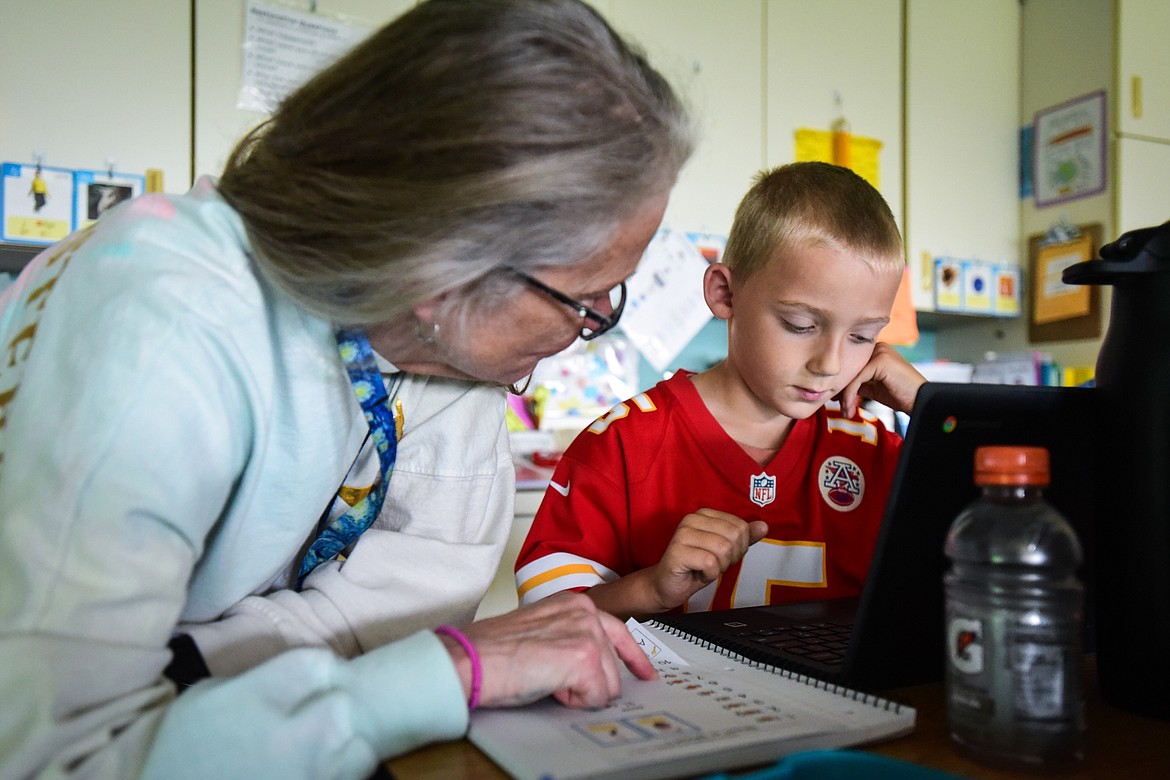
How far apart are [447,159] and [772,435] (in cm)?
69

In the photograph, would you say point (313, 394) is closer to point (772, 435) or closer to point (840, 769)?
point (840, 769)

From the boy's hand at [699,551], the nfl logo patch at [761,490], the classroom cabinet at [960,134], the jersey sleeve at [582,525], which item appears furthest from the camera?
the classroom cabinet at [960,134]

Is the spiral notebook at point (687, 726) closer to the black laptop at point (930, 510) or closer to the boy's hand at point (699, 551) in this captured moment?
the black laptop at point (930, 510)

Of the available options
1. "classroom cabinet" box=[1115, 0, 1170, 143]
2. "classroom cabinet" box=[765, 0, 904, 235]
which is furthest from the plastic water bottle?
"classroom cabinet" box=[1115, 0, 1170, 143]

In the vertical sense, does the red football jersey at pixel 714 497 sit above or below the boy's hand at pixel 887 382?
below

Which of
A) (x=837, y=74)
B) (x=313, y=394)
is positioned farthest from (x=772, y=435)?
(x=837, y=74)

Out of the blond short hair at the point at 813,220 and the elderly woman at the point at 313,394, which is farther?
the blond short hair at the point at 813,220

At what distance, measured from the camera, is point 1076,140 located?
96.2 inches

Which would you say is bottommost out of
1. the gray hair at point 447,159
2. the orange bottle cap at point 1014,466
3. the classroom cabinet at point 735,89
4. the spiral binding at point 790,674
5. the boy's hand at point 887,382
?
the spiral binding at point 790,674

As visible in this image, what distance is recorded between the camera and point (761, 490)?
109 cm

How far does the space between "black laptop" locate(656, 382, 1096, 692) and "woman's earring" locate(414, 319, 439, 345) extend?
350 mm

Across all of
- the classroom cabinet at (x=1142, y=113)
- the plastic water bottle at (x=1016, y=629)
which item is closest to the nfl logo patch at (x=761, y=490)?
the plastic water bottle at (x=1016, y=629)

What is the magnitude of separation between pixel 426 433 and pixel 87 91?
1335 mm

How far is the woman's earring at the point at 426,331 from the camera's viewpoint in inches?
28.4
